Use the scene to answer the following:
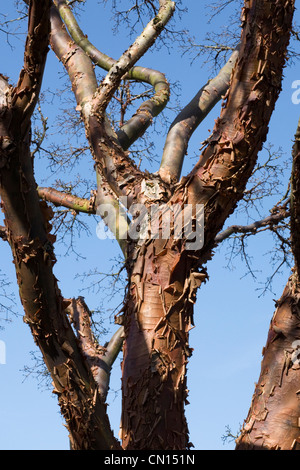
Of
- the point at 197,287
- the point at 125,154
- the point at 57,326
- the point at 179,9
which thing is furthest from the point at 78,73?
the point at 57,326

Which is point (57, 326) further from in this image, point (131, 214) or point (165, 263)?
point (131, 214)

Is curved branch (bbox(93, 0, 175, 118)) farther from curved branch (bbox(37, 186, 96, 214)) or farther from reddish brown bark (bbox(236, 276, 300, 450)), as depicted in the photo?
reddish brown bark (bbox(236, 276, 300, 450))

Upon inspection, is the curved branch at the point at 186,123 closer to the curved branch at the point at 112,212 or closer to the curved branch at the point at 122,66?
the curved branch at the point at 112,212

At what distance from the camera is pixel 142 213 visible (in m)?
4.34

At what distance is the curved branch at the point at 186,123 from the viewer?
17.0 feet

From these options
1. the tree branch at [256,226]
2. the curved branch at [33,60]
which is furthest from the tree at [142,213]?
the tree branch at [256,226]

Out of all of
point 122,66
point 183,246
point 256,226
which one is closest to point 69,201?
point 122,66

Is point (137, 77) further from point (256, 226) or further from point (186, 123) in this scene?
point (256, 226)

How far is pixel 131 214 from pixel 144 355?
1169 millimetres

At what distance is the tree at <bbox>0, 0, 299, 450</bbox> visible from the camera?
3.04 meters

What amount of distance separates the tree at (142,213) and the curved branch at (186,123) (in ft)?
0.05

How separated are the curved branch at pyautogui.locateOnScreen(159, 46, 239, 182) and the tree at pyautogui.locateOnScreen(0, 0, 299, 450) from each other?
2 cm

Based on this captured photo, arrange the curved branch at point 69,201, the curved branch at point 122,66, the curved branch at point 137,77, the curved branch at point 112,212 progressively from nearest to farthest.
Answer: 1. the curved branch at point 112,212
2. the curved branch at point 122,66
3. the curved branch at point 69,201
4. the curved branch at point 137,77

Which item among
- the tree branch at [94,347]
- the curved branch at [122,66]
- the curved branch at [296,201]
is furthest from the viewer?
the tree branch at [94,347]
